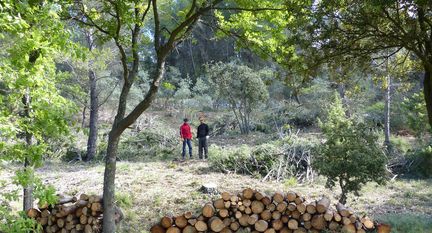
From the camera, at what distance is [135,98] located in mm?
24656

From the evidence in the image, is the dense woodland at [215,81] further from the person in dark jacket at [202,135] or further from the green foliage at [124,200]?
the person in dark jacket at [202,135]

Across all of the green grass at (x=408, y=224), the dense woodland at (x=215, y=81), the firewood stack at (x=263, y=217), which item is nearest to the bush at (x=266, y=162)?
the dense woodland at (x=215, y=81)

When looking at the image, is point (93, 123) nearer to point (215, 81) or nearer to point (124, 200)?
point (215, 81)

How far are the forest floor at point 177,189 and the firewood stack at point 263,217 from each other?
1.21m

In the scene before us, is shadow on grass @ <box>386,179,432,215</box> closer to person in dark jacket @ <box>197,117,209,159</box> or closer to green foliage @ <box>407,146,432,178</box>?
green foliage @ <box>407,146,432,178</box>

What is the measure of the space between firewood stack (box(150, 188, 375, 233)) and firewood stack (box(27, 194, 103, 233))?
1056mm

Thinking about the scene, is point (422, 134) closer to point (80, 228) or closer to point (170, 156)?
point (170, 156)

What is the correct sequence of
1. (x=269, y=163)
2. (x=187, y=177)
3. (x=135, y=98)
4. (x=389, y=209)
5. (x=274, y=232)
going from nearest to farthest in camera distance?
(x=274, y=232)
(x=389, y=209)
(x=187, y=177)
(x=269, y=163)
(x=135, y=98)

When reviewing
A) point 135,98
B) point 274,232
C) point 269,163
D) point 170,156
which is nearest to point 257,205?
point 274,232

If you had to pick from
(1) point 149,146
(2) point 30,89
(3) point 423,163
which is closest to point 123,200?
(2) point 30,89

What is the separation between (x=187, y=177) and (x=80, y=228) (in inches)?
159

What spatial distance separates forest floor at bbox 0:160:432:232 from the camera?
27.6 feet

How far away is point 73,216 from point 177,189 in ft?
9.69

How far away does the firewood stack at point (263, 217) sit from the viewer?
21.8 ft
